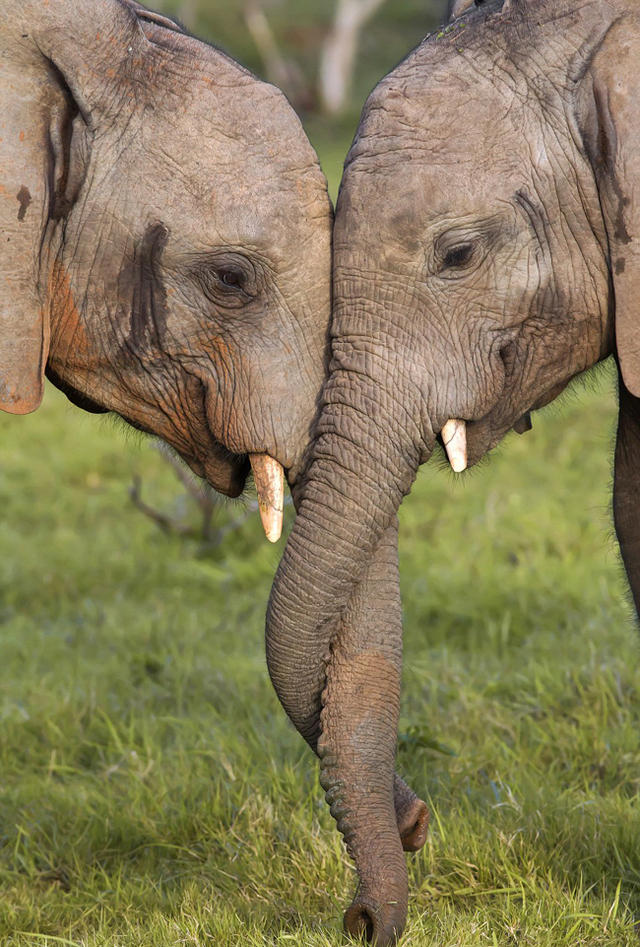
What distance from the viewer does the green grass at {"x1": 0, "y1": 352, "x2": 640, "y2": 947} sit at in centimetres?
401

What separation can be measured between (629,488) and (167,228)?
1.45 meters

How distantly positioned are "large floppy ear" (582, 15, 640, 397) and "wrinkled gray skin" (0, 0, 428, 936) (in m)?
0.75

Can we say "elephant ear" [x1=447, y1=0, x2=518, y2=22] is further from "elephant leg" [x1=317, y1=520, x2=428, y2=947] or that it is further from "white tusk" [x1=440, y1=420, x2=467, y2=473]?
"elephant leg" [x1=317, y1=520, x2=428, y2=947]

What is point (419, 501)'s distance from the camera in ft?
25.2

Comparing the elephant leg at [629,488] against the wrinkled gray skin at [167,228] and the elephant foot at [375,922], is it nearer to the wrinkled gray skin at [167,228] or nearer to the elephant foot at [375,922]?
the wrinkled gray skin at [167,228]

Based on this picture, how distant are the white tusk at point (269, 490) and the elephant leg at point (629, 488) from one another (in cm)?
95

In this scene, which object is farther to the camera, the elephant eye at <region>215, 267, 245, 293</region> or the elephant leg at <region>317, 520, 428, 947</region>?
the elephant eye at <region>215, 267, 245, 293</region>

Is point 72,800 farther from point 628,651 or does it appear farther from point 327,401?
point 628,651

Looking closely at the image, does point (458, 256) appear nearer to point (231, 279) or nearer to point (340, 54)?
point (231, 279)

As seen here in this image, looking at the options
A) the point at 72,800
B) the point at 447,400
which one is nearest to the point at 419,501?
the point at 72,800

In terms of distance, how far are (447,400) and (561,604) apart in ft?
8.60

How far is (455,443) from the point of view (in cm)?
369

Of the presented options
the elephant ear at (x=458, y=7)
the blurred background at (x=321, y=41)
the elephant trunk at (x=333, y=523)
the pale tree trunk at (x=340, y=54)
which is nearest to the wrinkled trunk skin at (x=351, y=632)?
the elephant trunk at (x=333, y=523)

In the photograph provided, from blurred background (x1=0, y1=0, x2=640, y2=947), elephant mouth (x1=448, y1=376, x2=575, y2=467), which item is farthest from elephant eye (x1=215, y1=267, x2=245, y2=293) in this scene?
blurred background (x1=0, y1=0, x2=640, y2=947)
